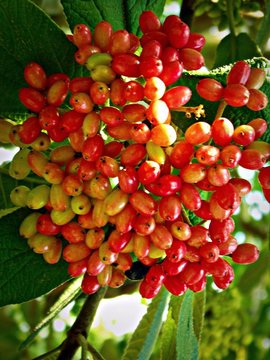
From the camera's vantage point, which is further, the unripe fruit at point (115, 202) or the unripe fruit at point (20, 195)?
the unripe fruit at point (20, 195)

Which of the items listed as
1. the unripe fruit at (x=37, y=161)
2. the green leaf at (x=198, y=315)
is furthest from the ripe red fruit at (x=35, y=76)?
the green leaf at (x=198, y=315)

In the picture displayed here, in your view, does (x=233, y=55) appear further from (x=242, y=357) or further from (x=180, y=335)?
(x=242, y=357)

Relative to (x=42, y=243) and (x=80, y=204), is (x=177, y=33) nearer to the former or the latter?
(x=80, y=204)

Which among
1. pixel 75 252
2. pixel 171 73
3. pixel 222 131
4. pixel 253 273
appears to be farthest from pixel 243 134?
pixel 253 273

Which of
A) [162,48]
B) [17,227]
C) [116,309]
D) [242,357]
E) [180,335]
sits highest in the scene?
[162,48]

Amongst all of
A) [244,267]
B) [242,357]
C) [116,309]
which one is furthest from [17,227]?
[244,267]

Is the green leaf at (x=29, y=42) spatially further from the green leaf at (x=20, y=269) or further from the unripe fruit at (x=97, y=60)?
the green leaf at (x=20, y=269)
